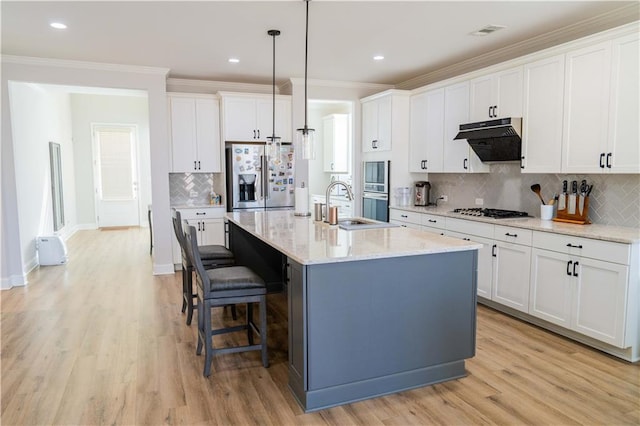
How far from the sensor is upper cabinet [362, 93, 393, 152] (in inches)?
227

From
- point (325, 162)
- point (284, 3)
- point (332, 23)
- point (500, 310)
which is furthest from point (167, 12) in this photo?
point (325, 162)

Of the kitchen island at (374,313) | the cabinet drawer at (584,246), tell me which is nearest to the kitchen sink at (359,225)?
the kitchen island at (374,313)

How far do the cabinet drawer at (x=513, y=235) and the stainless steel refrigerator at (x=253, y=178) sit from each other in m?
2.96

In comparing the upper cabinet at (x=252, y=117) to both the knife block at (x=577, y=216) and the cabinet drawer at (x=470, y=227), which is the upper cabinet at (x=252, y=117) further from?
the knife block at (x=577, y=216)

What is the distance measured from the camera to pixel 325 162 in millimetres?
8359

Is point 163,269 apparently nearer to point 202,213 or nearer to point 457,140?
point 202,213

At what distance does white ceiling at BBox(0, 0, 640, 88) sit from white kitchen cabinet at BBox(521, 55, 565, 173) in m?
0.44

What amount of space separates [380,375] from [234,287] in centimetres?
110

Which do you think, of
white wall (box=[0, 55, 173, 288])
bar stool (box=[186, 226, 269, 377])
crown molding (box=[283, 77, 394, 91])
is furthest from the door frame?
bar stool (box=[186, 226, 269, 377])

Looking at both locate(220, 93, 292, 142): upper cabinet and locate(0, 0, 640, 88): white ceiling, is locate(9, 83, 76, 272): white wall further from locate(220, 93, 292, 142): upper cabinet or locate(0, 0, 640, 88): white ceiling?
locate(220, 93, 292, 142): upper cabinet

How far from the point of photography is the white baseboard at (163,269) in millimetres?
5652

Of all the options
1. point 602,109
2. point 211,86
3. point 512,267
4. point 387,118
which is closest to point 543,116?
point 602,109

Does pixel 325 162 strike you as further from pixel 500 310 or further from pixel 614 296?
pixel 614 296

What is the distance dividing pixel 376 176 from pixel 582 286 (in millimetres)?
3196
